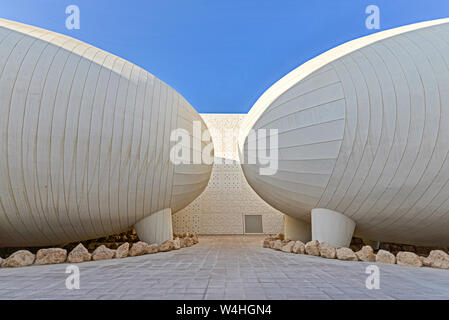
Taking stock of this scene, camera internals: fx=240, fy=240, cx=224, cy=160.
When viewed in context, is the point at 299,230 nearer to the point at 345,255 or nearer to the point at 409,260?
the point at 345,255

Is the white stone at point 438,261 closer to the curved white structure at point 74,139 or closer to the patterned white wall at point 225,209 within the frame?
the curved white structure at point 74,139

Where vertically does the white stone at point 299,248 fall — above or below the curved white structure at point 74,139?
below

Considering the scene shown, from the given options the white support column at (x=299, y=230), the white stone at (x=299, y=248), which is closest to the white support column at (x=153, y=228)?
the white stone at (x=299, y=248)

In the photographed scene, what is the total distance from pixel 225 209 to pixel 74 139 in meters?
10.3

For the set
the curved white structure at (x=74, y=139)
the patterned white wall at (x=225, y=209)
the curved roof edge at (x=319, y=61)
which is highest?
the curved roof edge at (x=319, y=61)

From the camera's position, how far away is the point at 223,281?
12.5 feet

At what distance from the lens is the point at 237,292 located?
10.6 feet

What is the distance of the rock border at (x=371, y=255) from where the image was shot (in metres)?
5.08

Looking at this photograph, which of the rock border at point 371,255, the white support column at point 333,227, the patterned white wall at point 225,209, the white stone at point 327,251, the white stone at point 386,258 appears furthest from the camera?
the patterned white wall at point 225,209

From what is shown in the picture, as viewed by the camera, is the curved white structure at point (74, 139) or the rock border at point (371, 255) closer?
the rock border at point (371, 255)

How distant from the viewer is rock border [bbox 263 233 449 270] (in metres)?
5.08

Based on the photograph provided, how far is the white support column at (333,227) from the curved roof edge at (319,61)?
3327 millimetres

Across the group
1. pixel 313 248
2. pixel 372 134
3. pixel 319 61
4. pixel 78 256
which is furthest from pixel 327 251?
pixel 78 256

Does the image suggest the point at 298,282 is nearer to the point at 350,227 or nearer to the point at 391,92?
the point at 350,227
